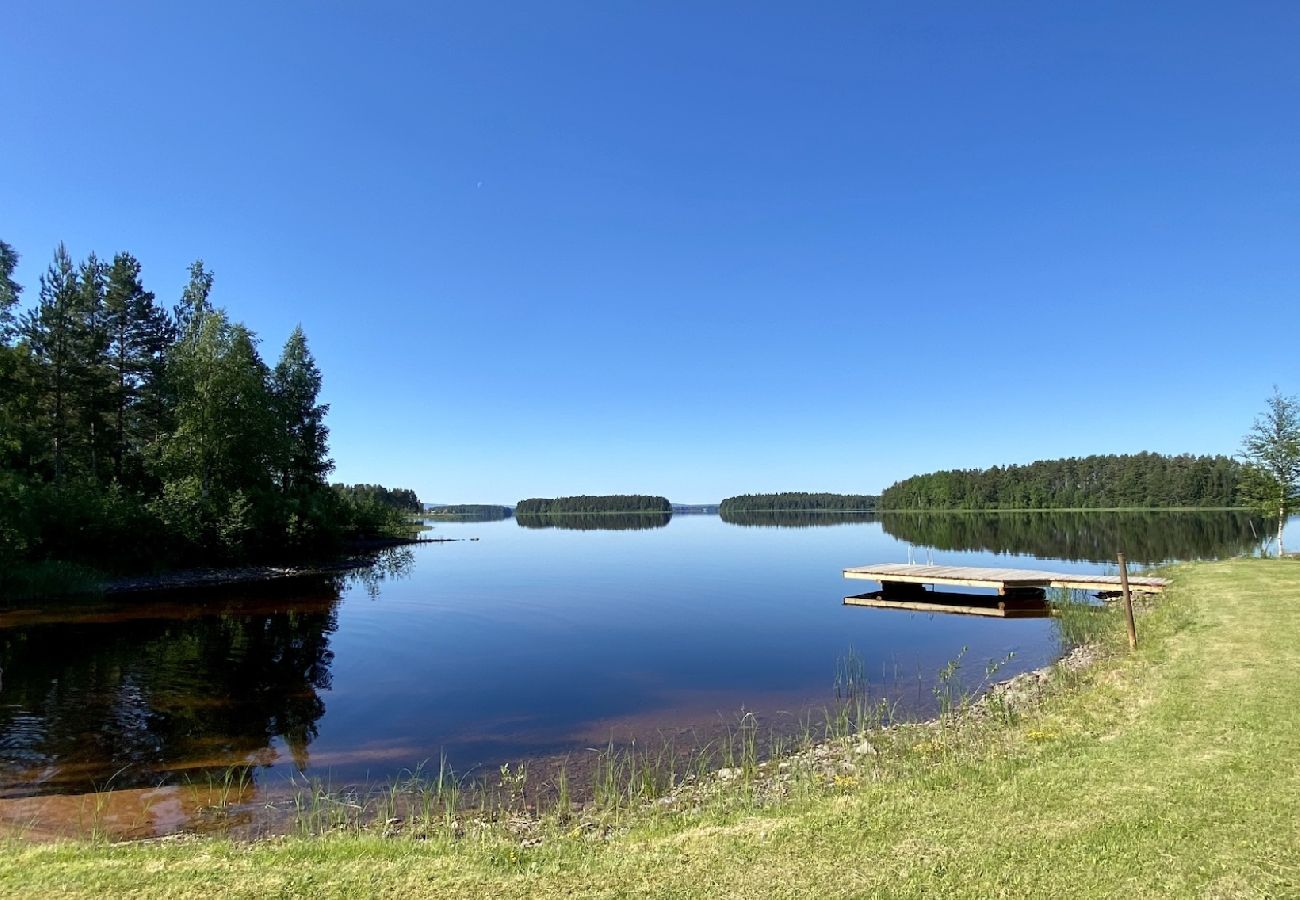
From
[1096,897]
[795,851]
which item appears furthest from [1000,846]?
[795,851]

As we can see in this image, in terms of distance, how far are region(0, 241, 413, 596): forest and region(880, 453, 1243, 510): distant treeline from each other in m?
139

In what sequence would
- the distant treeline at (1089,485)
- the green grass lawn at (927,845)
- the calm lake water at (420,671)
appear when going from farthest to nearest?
the distant treeline at (1089,485)
the calm lake water at (420,671)
the green grass lawn at (927,845)

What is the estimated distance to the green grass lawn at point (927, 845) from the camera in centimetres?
480

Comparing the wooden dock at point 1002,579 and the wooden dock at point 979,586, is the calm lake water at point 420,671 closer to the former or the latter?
the wooden dock at point 979,586

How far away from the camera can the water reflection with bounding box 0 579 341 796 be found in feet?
36.1

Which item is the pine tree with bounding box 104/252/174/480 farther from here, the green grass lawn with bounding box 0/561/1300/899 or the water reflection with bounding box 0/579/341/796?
the green grass lawn with bounding box 0/561/1300/899

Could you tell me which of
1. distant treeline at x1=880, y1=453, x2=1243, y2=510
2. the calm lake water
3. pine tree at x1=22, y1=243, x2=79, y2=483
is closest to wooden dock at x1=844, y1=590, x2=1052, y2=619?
the calm lake water

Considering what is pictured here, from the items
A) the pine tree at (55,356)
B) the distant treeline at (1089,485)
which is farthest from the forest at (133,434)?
the distant treeline at (1089,485)

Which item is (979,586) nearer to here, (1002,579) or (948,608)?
(1002,579)

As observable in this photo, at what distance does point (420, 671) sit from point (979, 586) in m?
21.1

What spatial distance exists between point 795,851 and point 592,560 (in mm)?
47908

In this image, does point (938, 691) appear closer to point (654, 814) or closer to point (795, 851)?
point (654, 814)

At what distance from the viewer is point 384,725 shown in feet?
44.3

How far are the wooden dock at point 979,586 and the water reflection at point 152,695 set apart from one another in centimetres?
2060
